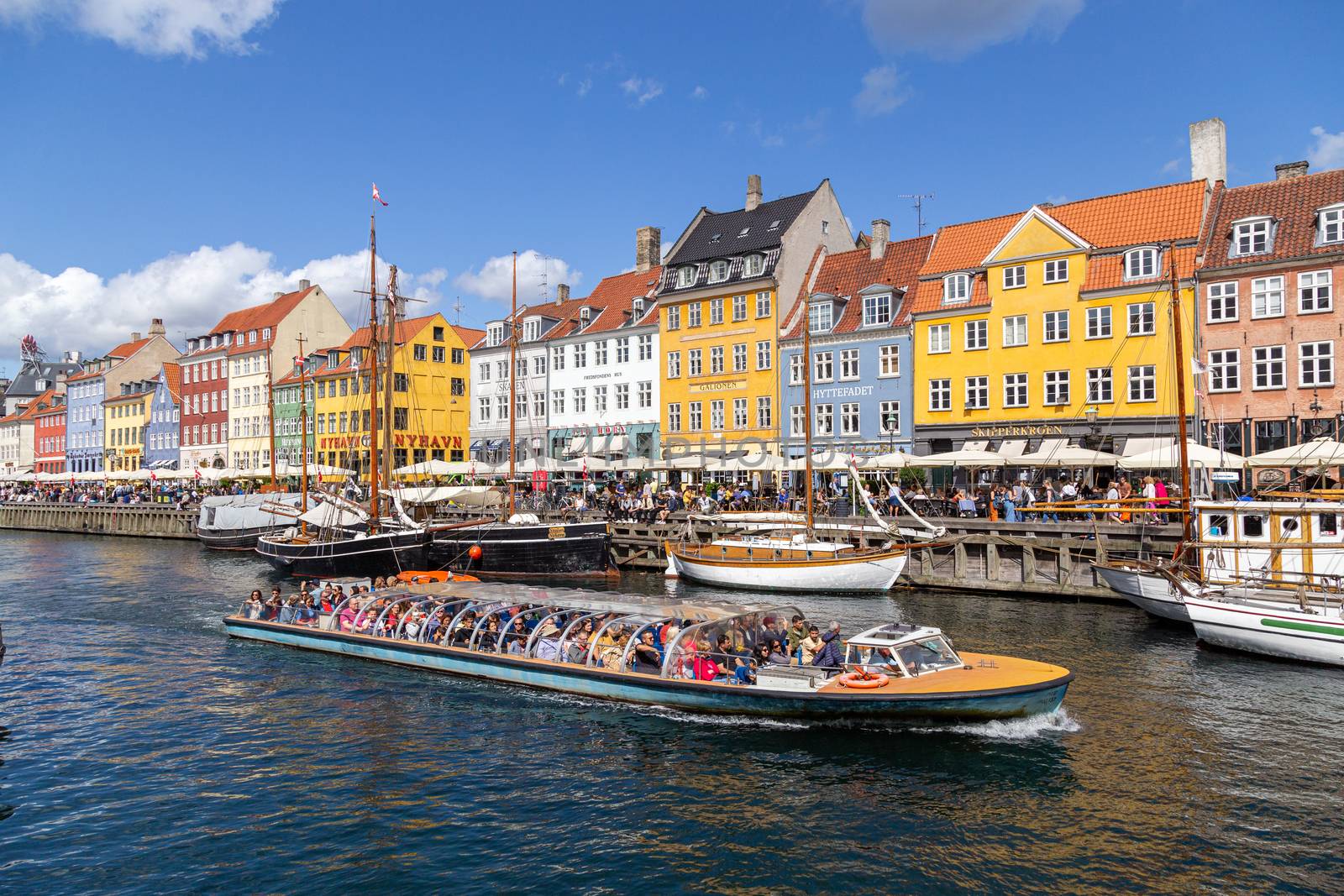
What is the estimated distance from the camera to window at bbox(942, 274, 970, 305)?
4841cm

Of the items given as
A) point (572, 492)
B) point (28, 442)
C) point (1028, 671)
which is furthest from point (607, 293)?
point (28, 442)

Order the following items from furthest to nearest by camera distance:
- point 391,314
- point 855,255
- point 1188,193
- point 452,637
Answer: point 855,255, point 391,314, point 1188,193, point 452,637

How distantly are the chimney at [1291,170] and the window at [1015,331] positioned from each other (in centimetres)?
1285

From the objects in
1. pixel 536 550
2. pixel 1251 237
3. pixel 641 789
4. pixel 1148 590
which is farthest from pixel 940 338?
pixel 641 789

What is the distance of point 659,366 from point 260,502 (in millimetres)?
26314

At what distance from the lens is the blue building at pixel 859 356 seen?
165 feet

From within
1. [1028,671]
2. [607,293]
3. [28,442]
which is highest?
[607,293]

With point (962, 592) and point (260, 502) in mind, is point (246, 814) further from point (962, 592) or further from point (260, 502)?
point (260, 502)

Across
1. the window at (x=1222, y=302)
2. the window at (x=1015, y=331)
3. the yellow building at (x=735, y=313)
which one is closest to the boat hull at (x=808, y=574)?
the window at (x=1015, y=331)

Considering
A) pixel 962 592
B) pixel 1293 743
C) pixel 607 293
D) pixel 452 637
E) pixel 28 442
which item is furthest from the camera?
pixel 28 442

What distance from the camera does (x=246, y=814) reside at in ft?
50.7

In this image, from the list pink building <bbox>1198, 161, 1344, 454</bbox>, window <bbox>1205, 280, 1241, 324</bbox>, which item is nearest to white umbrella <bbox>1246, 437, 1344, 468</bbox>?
pink building <bbox>1198, 161, 1344, 454</bbox>

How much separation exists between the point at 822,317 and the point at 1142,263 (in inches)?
656

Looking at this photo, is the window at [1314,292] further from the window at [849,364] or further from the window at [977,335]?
the window at [849,364]
